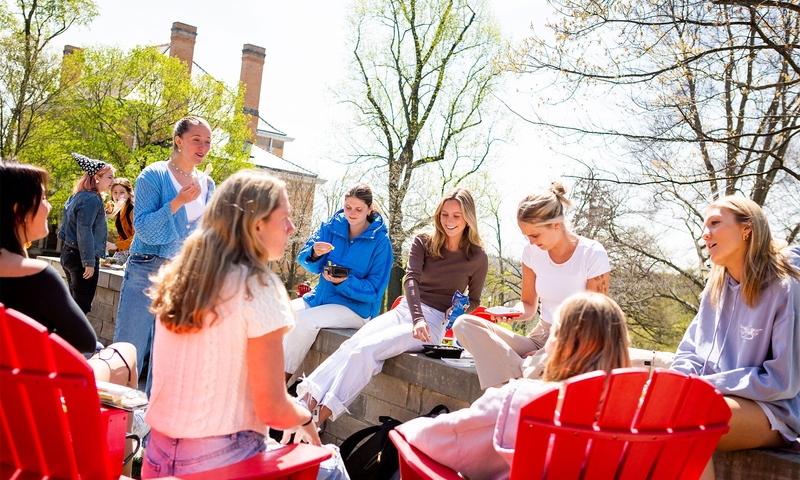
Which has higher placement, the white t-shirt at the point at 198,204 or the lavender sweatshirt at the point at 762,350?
the white t-shirt at the point at 198,204

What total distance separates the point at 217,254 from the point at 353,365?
93.0 inches

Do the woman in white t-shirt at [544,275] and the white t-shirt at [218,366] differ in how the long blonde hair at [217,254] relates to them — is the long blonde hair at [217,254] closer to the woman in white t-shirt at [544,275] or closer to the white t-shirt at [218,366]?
the white t-shirt at [218,366]

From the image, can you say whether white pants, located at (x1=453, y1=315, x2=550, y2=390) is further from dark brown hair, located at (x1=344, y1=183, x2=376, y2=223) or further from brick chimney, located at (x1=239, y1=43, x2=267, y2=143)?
brick chimney, located at (x1=239, y1=43, x2=267, y2=143)

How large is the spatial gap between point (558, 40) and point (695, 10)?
1637 mm

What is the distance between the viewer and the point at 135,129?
108ft

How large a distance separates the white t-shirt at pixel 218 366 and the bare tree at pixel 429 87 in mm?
24780

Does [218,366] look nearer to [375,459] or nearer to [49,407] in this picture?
[49,407]

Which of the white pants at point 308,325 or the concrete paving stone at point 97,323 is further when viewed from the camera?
the concrete paving stone at point 97,323

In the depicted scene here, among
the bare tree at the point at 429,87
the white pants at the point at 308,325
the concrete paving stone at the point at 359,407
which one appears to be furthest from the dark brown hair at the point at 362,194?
the bare tree at the point at 429,87

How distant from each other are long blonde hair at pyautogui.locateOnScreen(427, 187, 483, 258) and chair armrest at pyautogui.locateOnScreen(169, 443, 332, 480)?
282 cm

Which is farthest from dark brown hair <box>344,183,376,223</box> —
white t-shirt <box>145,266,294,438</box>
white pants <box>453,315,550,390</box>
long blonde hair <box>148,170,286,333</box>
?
white t-shirt <box>145,266,294,438</box>

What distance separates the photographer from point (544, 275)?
4297 mm

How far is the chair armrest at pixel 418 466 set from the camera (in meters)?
2.46

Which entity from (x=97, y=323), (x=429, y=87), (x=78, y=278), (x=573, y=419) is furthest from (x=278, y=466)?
(x=429, y=87)
